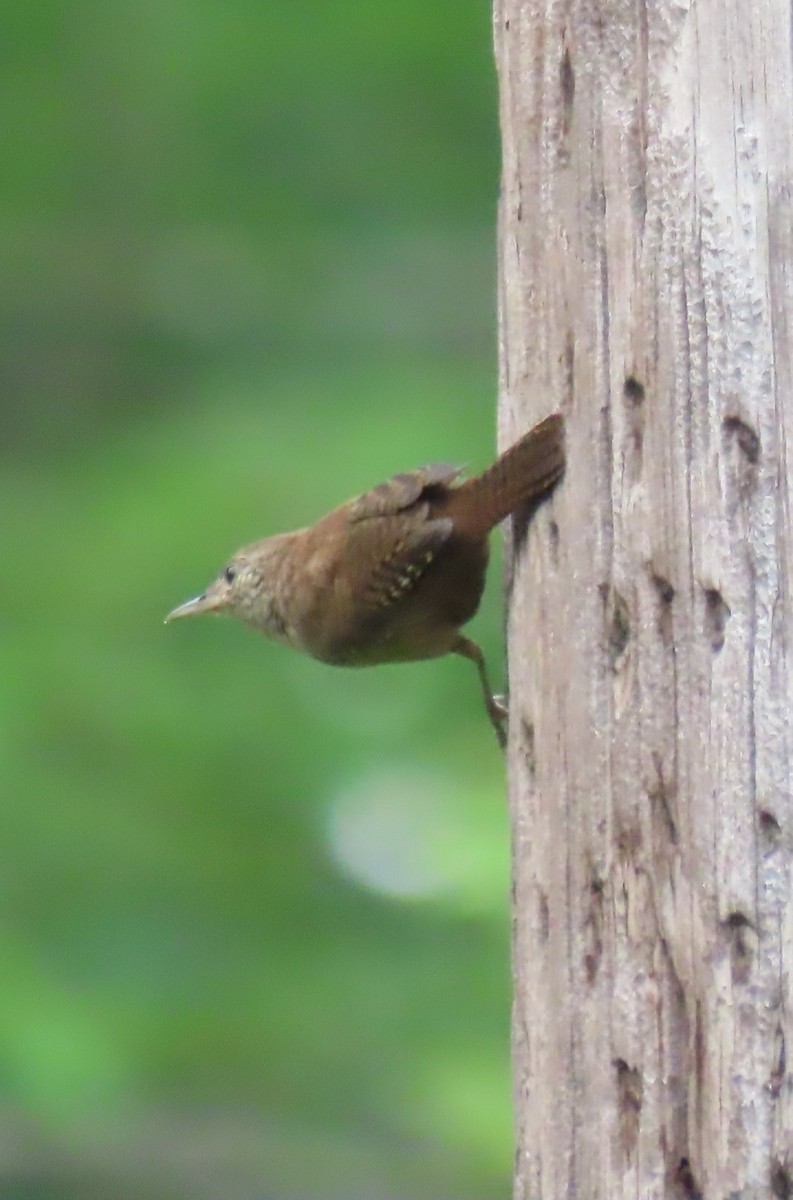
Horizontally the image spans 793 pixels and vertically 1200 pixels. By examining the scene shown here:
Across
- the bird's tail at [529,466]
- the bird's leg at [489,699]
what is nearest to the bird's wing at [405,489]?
the bird's leg at [489,699]

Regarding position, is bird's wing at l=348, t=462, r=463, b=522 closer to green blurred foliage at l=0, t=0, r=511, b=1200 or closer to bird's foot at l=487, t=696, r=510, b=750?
bird's foot at l=487, t=696, r=510, b=750

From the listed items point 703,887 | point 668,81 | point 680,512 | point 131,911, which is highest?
point 668,81

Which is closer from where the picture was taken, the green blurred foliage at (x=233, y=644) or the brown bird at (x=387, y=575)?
the brown bird at (x=387, y=575)

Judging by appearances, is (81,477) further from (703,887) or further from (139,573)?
(703,887)

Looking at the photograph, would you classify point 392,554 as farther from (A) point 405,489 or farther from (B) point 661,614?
(B) point 661,614

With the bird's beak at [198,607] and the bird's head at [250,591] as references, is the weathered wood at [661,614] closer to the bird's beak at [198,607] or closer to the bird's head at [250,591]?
the bird's head at [250,591]

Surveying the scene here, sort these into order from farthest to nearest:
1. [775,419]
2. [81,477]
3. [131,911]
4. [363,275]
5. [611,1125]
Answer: [363,275], [81,477], [131,911], [611,1125], [775,419]

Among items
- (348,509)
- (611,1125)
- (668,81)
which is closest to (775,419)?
(668,81)
